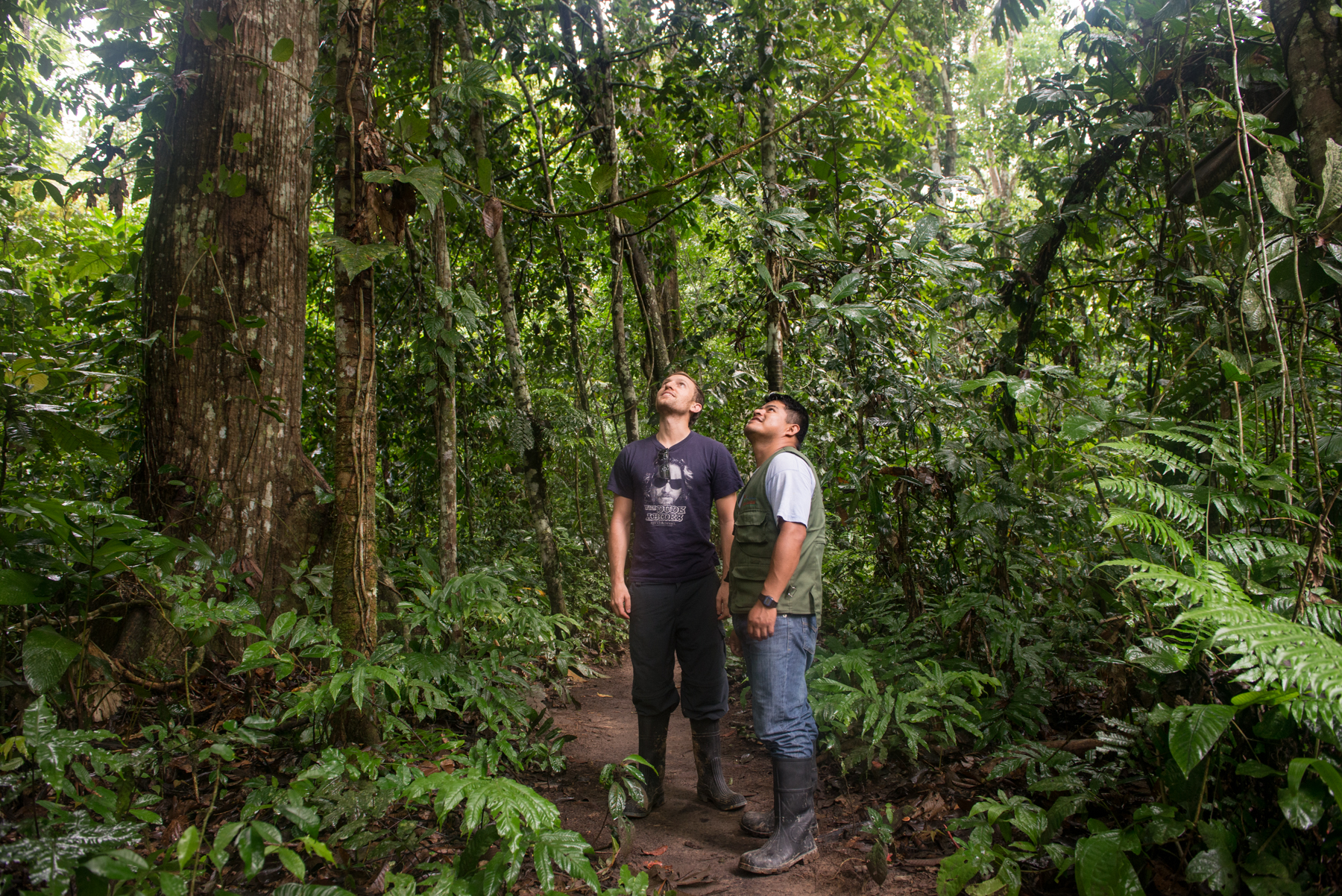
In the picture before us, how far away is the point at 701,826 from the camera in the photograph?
3.01 m

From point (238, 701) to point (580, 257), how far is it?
4949 millimetres

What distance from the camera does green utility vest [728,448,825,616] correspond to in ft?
9.02

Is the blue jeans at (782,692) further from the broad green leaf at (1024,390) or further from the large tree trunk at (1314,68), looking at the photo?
the large tree trunk at (1314,68)

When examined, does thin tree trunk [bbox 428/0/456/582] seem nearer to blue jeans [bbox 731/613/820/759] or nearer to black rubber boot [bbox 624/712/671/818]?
black rubber boot [bbox 624/712/671/818]

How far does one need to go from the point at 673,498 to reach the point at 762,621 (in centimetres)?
83

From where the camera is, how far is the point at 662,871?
8.57 feet

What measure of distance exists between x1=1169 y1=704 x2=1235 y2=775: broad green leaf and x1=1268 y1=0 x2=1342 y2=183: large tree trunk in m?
2.16

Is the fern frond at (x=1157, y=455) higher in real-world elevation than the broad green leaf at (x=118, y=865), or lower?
higher

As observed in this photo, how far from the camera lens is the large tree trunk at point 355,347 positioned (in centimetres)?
244

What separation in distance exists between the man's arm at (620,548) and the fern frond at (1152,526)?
2.00 meters

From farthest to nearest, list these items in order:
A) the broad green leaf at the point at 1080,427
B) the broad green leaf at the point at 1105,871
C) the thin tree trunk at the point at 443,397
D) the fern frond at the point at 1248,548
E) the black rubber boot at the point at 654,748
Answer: the thin tree trunk at the point at 443,397 → the black rubber boot at the point at 654,748 → the broad green leaf at the point at 1080,427 → the fern frond at the point at 1248,548 → the broad green leaf at the point at 1105,871

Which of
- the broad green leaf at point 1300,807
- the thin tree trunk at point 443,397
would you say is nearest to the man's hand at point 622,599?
the thin tree trunk at point 443,397

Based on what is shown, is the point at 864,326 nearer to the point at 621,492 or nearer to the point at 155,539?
the point at 621,492

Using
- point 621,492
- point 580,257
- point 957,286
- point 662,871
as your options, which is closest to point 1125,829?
point 662,871
